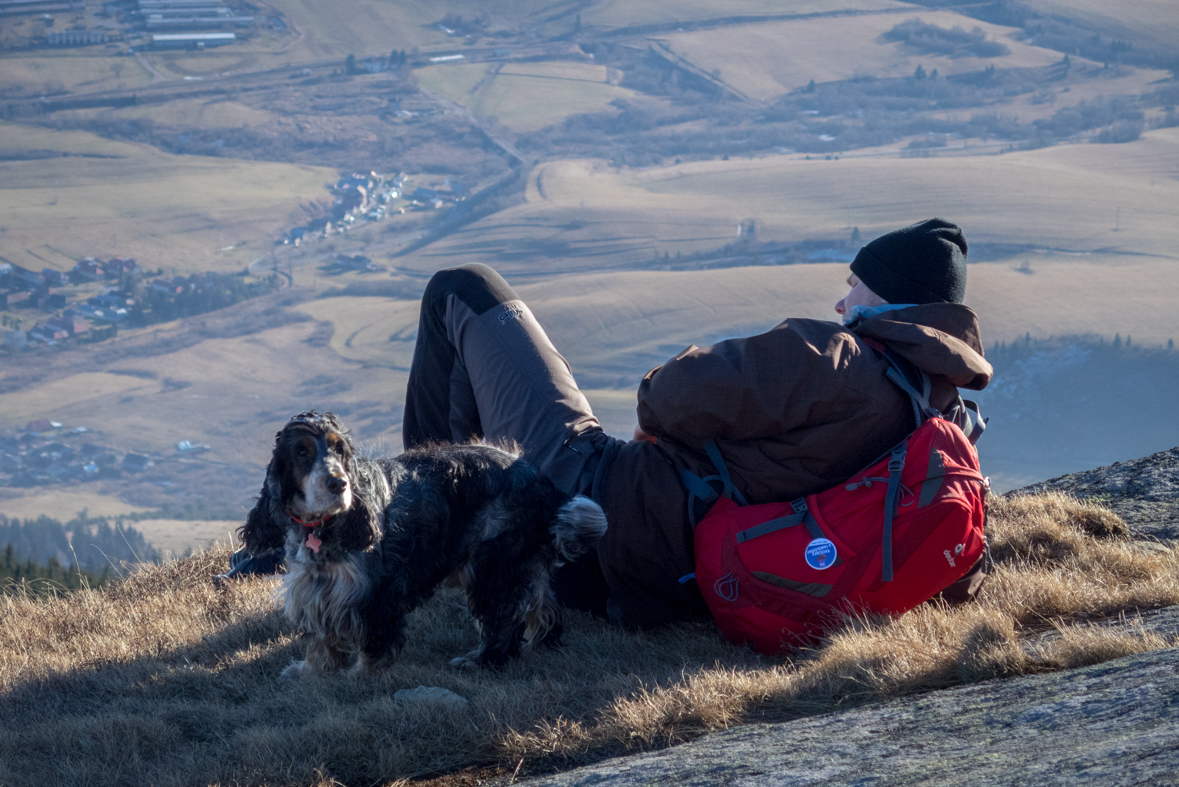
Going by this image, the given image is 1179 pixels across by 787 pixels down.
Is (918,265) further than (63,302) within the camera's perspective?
No

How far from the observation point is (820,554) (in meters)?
3.90

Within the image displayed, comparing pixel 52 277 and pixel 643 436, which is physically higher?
pixel 643 436

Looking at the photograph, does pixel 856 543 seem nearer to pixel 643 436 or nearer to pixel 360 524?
pixel 643 436

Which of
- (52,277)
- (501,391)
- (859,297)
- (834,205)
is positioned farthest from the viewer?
(834,205)

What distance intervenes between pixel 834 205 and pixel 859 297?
16074cm

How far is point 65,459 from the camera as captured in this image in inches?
4178

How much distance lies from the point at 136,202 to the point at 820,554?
657ft

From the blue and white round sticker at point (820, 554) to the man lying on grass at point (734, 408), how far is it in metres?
0.30

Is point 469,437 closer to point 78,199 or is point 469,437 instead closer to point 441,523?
point 441,523

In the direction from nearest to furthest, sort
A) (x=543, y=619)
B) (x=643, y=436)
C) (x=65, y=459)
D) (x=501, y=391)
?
(x=543, y=619)
(x=643, y=436)
(x=501, y=391)
(x=65, y=459)

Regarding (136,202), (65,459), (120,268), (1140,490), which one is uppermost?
(136,202)

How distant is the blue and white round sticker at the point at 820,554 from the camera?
3893 mm

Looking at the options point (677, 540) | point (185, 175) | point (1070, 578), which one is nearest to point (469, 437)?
point (677, 540)

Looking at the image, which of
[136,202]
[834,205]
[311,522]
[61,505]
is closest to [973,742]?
[311,522]
